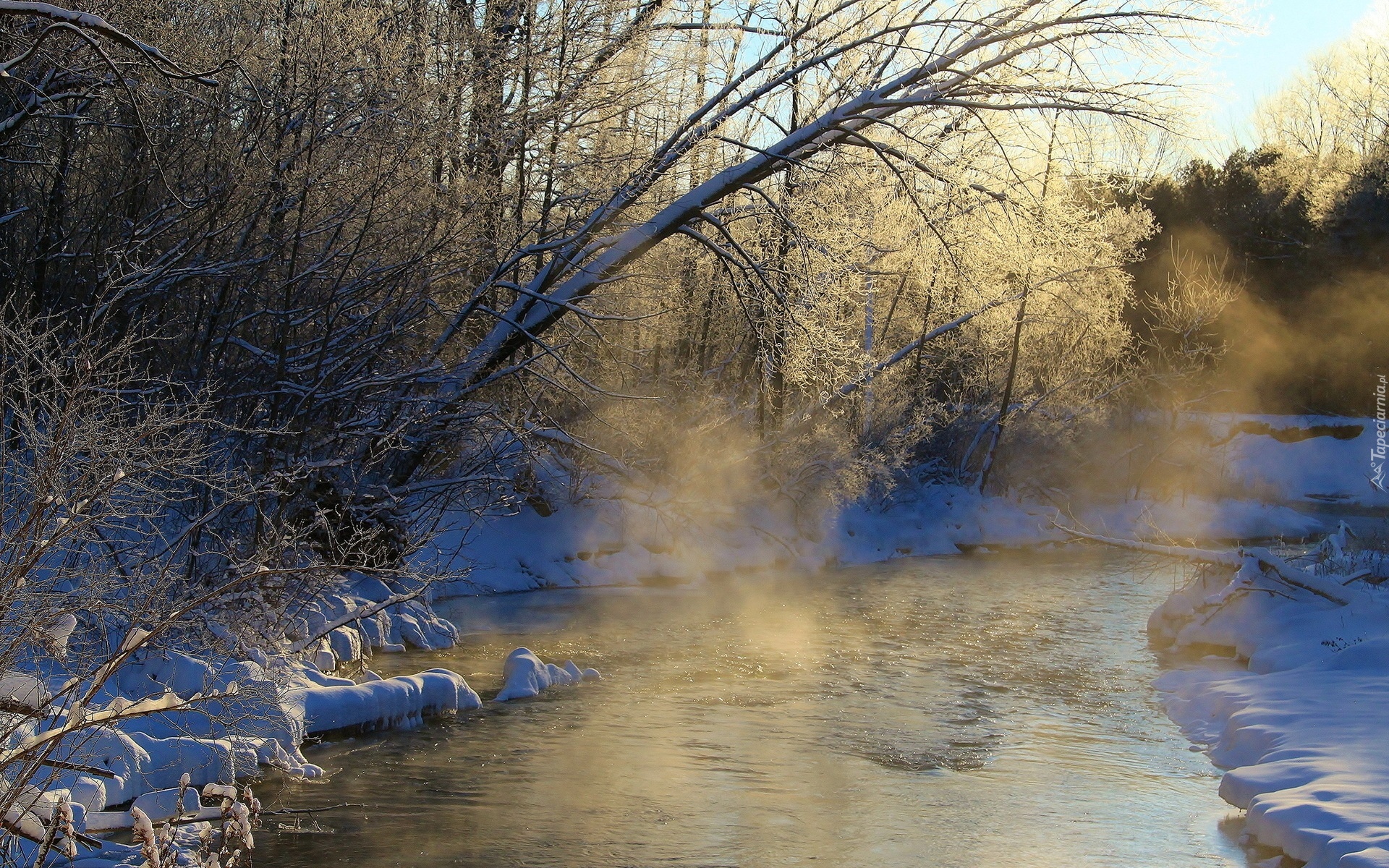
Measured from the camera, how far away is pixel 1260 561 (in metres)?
12.5

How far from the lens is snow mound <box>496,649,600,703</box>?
1024 centimetres

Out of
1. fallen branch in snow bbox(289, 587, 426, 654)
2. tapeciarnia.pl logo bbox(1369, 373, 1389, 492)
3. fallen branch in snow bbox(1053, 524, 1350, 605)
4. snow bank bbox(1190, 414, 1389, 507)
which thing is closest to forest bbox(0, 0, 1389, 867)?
fallen branch in snow bbox(289, 587, 426, 654)

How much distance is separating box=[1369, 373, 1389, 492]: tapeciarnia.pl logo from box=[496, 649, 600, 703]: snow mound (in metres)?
23.0

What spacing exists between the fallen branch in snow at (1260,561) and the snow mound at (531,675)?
4.98 m

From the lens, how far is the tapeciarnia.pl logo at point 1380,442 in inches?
1112

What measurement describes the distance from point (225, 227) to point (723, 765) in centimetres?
569

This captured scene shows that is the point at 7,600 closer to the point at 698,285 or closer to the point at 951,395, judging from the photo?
the point at 698,285

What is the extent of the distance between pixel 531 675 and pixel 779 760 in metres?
2.74

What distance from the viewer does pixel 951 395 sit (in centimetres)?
2933

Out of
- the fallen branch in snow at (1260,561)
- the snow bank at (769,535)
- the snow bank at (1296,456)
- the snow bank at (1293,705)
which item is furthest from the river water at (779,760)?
the snow bank at (1296,456)

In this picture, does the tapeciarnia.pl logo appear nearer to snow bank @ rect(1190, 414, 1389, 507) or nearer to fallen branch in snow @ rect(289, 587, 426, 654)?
snow bank @ rect(1190, 414, 1389, 507)

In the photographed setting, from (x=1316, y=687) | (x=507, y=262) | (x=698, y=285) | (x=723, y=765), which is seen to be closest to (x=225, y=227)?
(x=507, y=262)

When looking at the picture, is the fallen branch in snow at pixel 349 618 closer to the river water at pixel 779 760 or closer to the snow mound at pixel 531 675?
the river water at pixel 779 760

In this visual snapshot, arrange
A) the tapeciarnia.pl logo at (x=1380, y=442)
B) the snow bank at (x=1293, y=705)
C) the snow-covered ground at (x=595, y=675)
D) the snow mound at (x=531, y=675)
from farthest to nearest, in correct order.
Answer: the tapeciarnia.pl logo at (x=1380, y=442) < the snow mound at (x=531, y=675) < the snow-covered ground at (x=595, y=675) < the snow bank at (x=1293, y=705)
